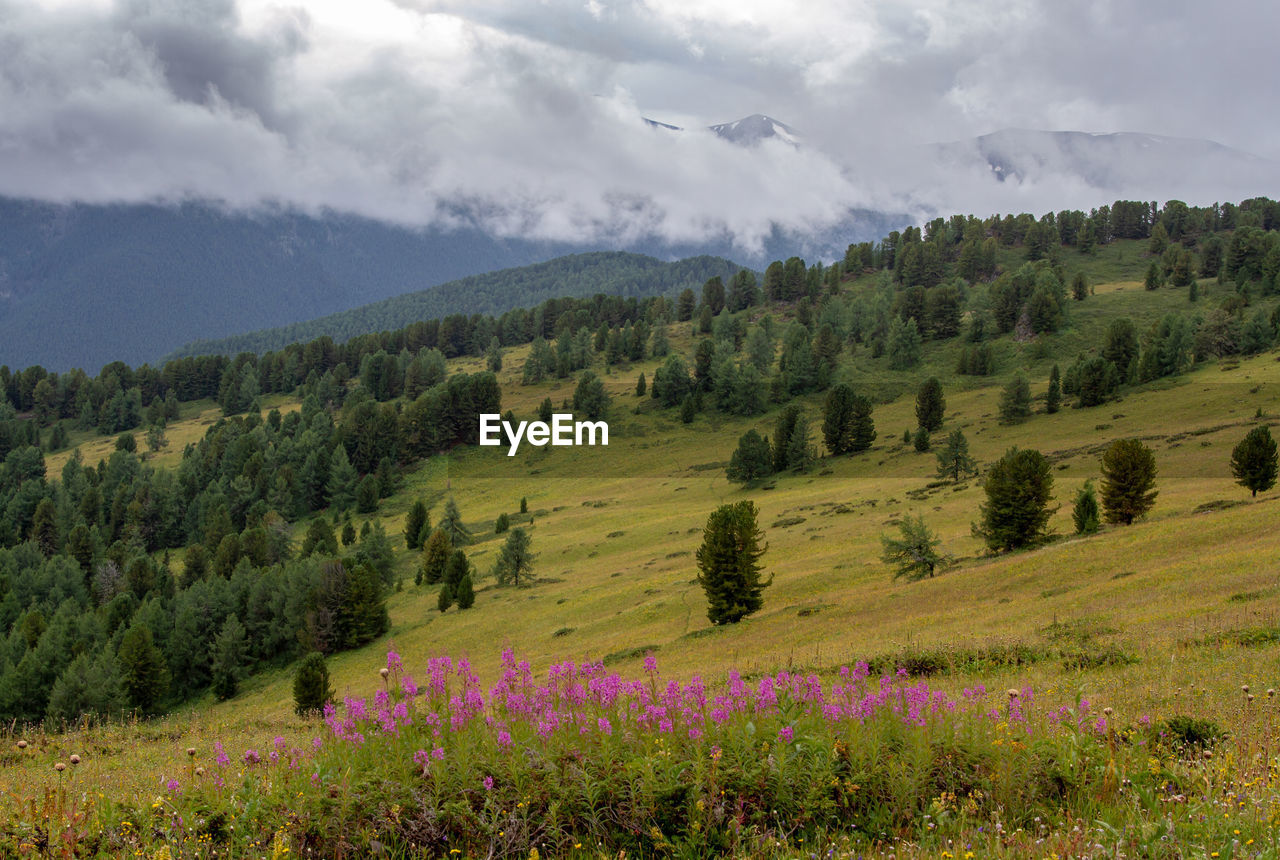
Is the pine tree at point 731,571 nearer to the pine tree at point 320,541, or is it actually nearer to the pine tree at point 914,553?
the pine tree at point 914,553

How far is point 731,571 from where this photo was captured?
132 feet

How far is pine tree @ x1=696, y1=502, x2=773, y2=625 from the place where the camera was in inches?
1572

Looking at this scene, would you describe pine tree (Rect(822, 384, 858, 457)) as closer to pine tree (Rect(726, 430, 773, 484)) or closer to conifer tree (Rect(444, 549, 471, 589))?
pine tree (Rect(726, 430, 773, 484))

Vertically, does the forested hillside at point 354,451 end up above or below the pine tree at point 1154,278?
below

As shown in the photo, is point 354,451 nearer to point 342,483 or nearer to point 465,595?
point 342,483

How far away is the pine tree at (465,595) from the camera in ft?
204

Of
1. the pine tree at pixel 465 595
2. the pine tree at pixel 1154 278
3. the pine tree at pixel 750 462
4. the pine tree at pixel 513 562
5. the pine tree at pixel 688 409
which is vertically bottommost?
the pine tree at pixel 465 595

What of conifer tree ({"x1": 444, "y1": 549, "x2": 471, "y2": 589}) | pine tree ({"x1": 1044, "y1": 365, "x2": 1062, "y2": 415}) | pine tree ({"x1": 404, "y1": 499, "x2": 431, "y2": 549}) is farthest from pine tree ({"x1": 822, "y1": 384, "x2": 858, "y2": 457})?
conifer tree ({"x1": 444, "y1": 549, "x2": 471, "y2": 589})

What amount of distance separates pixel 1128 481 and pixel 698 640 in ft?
89.6

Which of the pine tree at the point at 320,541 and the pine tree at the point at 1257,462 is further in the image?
the pine tree at the point at 320,541

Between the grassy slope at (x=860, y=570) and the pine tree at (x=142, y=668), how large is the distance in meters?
6.73

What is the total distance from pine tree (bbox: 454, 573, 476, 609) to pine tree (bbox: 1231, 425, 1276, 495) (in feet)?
180

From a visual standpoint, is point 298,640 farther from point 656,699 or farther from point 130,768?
point 656,699

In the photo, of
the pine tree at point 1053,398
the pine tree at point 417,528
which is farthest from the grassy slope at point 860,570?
the pine tree at point 417,528
